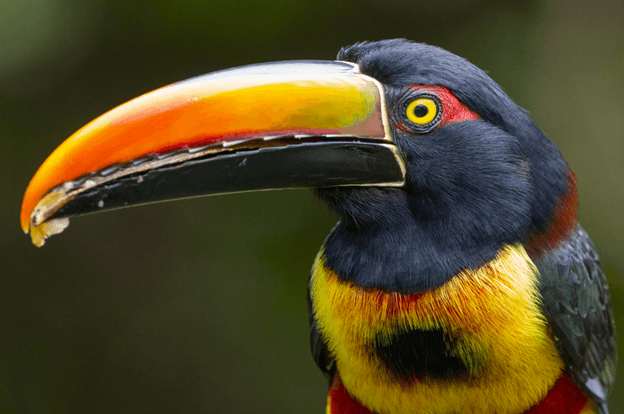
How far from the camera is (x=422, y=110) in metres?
1.85

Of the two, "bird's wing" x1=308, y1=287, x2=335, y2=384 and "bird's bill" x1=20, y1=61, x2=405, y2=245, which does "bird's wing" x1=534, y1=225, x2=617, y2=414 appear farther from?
"bird's wing" x1=308, y1=287, x2=335, y2=384

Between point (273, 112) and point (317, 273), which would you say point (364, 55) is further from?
point (317, 273)

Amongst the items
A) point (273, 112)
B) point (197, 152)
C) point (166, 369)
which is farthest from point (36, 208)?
point (166, 369)

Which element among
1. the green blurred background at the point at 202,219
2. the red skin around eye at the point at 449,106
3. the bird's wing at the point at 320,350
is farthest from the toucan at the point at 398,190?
the green blurred background at the point at 202,219

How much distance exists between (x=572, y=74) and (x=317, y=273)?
3211 mm

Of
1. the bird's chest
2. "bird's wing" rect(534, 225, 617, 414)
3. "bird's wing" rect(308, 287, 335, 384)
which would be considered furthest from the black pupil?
"bird's wing" rect(308, 287, 335, 384)

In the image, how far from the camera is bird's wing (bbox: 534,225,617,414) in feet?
6.66

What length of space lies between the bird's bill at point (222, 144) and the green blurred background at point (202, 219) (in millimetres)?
2568

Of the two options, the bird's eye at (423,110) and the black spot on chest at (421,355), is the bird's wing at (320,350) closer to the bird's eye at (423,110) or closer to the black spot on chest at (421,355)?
the black spot on chest at (421,355)

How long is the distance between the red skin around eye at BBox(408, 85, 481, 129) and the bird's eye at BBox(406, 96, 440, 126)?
0.08 ft

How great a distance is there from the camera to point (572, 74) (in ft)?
15.0

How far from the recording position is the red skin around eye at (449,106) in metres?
1.84

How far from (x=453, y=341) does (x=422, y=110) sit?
2.27 ft

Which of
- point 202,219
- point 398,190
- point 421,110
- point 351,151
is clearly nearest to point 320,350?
point 398,190
